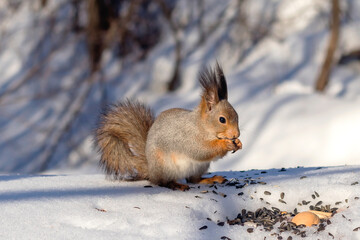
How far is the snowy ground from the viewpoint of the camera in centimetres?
193

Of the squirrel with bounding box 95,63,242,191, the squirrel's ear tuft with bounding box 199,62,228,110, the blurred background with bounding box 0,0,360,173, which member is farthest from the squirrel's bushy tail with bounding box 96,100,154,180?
the blurred background with bounding box 0,0,360,173

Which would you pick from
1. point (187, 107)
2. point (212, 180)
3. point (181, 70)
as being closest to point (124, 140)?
point (212, 180)

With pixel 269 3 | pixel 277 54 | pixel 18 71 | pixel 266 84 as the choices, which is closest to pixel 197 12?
pixel 269 3

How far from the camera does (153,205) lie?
2.20 m

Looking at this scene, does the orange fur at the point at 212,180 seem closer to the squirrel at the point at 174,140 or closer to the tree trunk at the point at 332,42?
the squirrel at the point at 174,140

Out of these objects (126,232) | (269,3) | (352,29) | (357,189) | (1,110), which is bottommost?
(126,232)

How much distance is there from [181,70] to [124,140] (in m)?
6.00

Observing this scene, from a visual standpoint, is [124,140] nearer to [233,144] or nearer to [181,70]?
[233,144]

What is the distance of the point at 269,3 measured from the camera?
389 inches

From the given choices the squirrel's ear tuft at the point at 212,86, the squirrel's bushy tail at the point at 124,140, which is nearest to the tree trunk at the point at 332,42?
the squirrel's bushy tail at the point at 124,140

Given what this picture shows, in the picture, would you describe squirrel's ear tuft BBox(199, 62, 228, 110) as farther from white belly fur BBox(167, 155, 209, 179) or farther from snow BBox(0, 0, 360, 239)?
snow BBox(0, 0, 360, 239)

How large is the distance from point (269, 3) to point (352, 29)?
5.72 ft

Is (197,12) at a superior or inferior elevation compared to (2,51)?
superior

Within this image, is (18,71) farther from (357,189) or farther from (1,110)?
(357,189)
